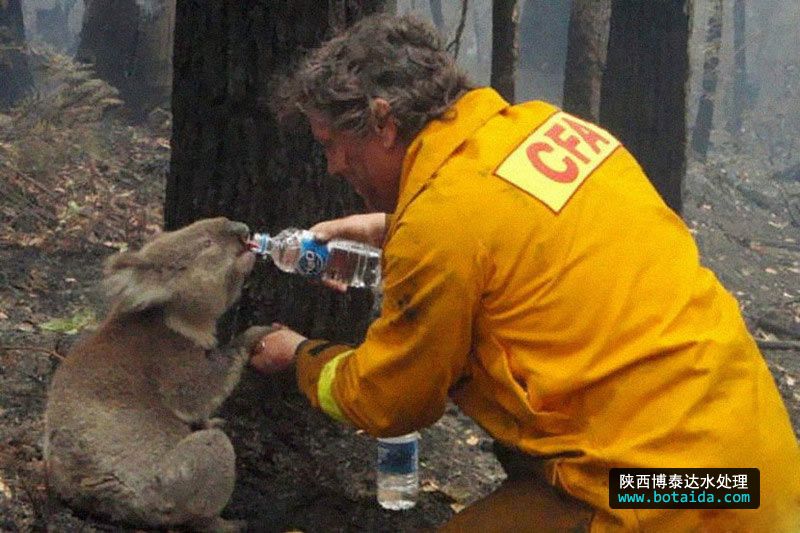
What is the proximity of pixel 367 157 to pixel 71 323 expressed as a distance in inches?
117

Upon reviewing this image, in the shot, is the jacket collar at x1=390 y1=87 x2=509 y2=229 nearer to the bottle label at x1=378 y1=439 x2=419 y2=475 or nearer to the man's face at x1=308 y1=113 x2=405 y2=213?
the man's face at x1=308 y1=113 x2=405 y2=213

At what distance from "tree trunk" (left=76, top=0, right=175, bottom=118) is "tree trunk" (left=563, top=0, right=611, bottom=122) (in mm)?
4437

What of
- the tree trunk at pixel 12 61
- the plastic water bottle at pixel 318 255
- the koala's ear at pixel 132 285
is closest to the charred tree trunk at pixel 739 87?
the tree trunk at pixel 12 61

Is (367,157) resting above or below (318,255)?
above

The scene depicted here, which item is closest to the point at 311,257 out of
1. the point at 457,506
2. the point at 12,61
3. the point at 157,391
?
the point at 157,391

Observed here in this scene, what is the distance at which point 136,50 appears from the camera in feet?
35.9

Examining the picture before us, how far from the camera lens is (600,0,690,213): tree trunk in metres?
7.83

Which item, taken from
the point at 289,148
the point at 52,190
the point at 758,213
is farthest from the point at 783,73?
the point at 289,148

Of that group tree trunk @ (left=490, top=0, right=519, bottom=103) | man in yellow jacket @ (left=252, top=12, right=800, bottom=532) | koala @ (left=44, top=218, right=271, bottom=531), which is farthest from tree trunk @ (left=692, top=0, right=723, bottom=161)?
man in yellow jacket @ (left=252, top=12, right=800, bottom=532)

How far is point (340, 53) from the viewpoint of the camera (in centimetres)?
305

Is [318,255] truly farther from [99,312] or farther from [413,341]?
[99,312]

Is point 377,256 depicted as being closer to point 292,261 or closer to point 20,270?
point 292,261

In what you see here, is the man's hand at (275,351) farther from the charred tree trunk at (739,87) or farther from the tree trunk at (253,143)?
the charred tree trunk at (739,87)

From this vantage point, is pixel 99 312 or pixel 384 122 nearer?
pixel 384 122
